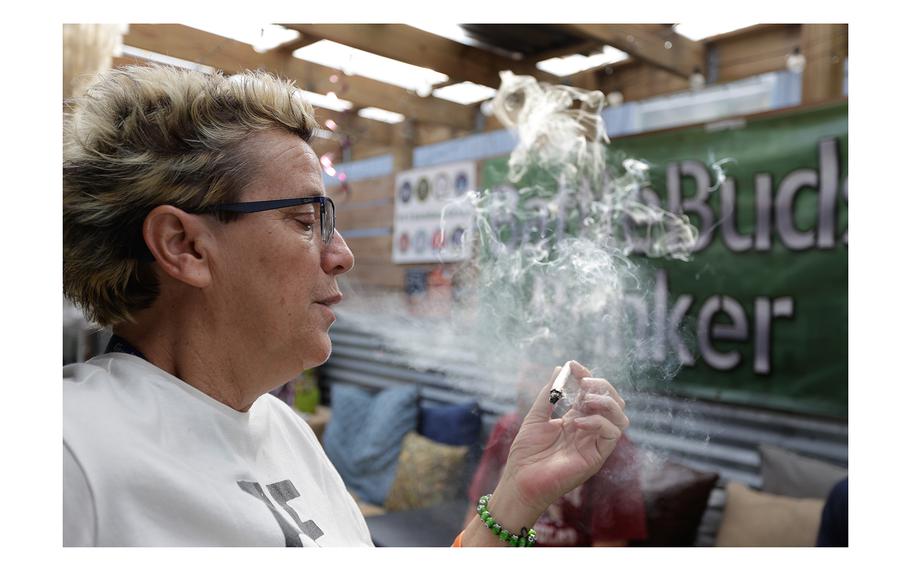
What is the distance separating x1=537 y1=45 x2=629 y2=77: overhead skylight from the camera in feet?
6.84

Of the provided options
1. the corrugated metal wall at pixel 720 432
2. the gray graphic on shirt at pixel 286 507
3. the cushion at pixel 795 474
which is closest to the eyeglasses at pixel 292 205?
the gray graphic on shirt at pixel 286 507

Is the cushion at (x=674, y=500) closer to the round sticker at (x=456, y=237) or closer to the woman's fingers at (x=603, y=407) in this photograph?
the round sticker at (x=456, y=237)

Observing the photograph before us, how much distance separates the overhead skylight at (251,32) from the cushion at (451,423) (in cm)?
145

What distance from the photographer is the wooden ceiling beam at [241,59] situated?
141 cm

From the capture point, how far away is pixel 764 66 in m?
2.45

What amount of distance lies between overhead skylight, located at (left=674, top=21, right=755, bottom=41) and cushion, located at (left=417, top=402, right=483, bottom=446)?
141 cm

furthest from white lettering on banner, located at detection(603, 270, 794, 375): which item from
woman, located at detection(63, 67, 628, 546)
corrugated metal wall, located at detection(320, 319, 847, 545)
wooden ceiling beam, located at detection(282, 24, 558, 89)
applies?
woman, located at detection(63, 67, 628, 546)

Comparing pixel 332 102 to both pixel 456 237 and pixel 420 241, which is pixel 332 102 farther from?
pixel 420 241

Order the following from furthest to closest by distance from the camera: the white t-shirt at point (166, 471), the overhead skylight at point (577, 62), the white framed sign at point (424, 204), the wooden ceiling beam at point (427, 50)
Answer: the white framed sign at point (424, 204) < the overhead skylight at point (577, 62) < the wooden ceiling beam at point (427, 50) < the white t-shirt at point (166, 471)

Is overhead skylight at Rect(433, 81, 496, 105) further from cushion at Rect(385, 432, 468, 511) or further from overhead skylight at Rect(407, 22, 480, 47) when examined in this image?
cushion at Rect(385, 432, 468, 511)

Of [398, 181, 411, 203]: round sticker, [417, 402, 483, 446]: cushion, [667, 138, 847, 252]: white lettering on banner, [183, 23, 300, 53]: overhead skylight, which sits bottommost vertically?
[417, 402, 483, 446]: cushion

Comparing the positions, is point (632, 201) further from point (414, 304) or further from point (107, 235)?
point (107, 235)

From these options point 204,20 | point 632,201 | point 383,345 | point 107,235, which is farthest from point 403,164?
point 107,235
